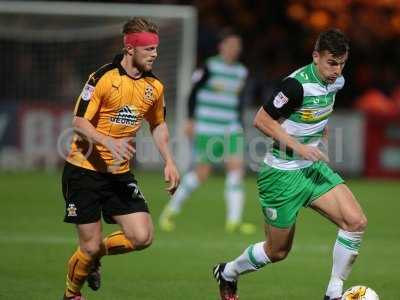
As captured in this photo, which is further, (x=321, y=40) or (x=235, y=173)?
(x=235, y=173)

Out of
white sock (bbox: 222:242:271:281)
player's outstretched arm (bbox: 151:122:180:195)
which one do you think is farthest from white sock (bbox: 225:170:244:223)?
player's outstretched arm (bbox: 151:122:180:195)

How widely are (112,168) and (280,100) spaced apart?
138 centimetres

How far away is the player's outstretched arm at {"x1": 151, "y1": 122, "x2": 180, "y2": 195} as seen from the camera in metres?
7.62

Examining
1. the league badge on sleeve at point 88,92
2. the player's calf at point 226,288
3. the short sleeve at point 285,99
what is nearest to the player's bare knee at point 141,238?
the player's calf at point 226,288

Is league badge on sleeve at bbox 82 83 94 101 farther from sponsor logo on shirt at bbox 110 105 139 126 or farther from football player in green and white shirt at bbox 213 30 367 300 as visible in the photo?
football player in green and white shirt at bbox 213 30 367 300

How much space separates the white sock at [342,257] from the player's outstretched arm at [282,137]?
694 millimetres

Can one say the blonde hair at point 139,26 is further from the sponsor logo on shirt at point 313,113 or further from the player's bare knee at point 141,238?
the player's bare knee at point 141,238

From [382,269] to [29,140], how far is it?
11.6 metres

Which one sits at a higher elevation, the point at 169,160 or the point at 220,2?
the point at 169,160

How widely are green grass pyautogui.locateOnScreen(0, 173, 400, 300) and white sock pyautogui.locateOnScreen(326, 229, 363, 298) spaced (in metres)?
0.64

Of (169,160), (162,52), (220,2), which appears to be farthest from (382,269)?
(220,2)

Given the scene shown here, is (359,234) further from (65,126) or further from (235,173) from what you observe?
(65,126)

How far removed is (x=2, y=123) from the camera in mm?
20141

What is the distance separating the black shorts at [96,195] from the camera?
24.6ft
